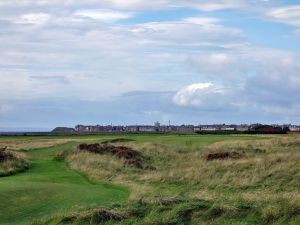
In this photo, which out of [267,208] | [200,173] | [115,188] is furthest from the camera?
[200,173]

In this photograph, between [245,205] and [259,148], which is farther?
[259,148]

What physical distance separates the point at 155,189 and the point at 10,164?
14.3 meters

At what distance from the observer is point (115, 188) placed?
27328mm

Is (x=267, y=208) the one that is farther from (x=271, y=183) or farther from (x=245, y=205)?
(x=271, y=183)

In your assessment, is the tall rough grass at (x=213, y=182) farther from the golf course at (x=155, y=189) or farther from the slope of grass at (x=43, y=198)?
the slope of grass at (x=43, y=198)

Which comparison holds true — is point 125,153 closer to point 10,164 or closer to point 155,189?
point 10,164

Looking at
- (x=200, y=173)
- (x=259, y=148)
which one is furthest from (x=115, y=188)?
(x=259, y=148)

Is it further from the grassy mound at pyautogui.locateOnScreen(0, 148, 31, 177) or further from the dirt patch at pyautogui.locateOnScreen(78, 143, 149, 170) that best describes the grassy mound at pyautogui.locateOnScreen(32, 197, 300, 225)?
the dirt patch at pyautogui.locateOnScreen(78, 143, 149, 170)

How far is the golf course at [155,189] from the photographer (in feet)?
47.3

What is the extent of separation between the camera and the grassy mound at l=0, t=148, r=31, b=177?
34812 mm

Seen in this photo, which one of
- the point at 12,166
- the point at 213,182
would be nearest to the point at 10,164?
the point at 12,166

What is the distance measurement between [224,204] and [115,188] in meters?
12.9

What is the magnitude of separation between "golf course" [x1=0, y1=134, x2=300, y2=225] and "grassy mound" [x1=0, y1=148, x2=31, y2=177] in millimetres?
315

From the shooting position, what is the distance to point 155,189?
83.4 ft
